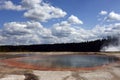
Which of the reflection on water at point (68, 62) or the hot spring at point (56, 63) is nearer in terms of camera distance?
the hot spring at point (56, 63)

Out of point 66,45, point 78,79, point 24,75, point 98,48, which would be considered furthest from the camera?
point 66,45

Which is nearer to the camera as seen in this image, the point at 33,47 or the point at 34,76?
the point at 34,76

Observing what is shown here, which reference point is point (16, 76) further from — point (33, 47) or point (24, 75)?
point (33, 47)

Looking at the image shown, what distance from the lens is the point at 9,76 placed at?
1498cm

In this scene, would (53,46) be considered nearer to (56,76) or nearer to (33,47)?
(33,47)

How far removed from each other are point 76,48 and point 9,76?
57.3 meters

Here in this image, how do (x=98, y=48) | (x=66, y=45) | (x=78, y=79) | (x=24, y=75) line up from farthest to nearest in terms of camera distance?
(x=66, y=45) < (x=98, y=48) < (x=24, y=75) < (x=78, y=79)

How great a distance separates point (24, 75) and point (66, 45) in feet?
201

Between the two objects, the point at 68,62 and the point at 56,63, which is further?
the point at 68,62

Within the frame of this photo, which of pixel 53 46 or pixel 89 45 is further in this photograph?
pixel 53 46

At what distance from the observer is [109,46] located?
69.1 metres

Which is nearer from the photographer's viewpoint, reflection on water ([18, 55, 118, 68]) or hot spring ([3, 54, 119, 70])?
hot spring ([3, 54, 119, 70])

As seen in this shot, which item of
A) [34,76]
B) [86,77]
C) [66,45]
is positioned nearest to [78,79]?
[86,77]

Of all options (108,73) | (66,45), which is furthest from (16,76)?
(66,45)
